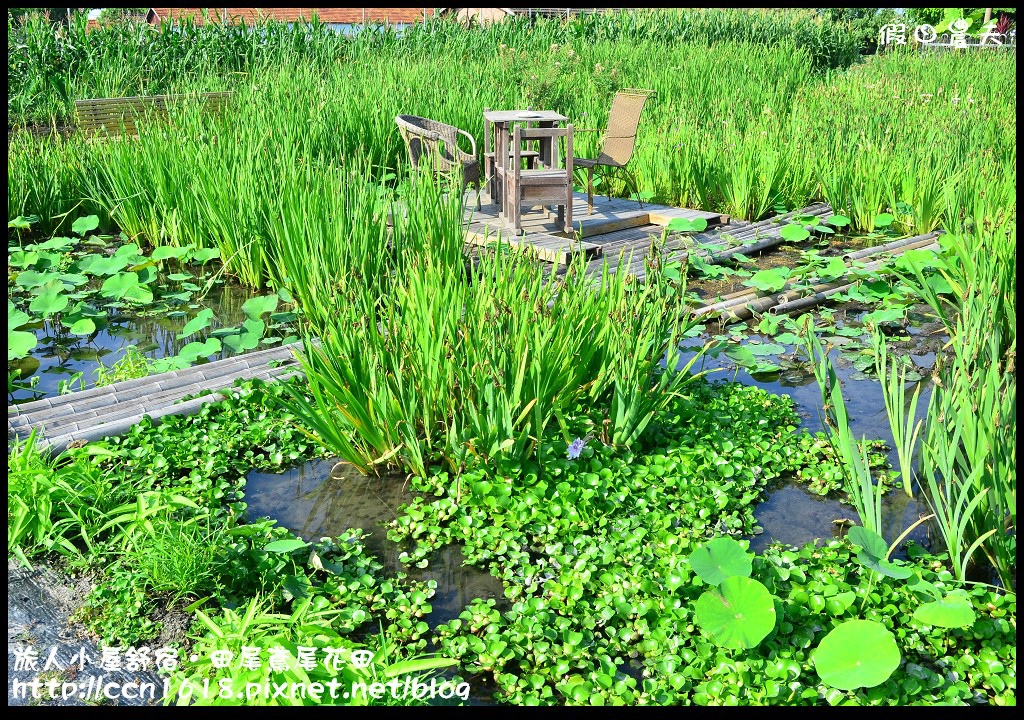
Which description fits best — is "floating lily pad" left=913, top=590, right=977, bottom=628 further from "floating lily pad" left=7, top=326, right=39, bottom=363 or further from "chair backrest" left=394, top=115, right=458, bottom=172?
"chair backrest" left=394, top=115, right=458, bottom=172

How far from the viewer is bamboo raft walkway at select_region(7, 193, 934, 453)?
3.59 m

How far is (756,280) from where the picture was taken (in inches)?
203

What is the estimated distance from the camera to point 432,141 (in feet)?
19.9

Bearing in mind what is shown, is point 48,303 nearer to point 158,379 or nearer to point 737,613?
point 158,379

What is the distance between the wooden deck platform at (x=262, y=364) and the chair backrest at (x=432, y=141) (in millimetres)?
581

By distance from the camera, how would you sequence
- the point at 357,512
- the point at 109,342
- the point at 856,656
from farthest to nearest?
the point at 109,342
the point at 357,512
the point at 856,656

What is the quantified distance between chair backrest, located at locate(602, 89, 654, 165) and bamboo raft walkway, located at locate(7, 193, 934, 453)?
476mm

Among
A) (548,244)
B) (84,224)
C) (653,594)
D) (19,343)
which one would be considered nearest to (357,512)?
(653,594)

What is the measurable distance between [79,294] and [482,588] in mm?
3627

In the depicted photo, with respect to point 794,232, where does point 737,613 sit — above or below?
below

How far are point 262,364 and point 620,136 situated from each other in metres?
3.97

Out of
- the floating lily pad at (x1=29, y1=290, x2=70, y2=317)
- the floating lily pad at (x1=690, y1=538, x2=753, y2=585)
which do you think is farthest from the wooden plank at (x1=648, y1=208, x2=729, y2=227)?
the floating lily pad at (x1=690, y1=538, x2=753, y2=585)

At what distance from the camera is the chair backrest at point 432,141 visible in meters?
5.85

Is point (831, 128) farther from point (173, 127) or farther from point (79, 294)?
point (79, 294)
